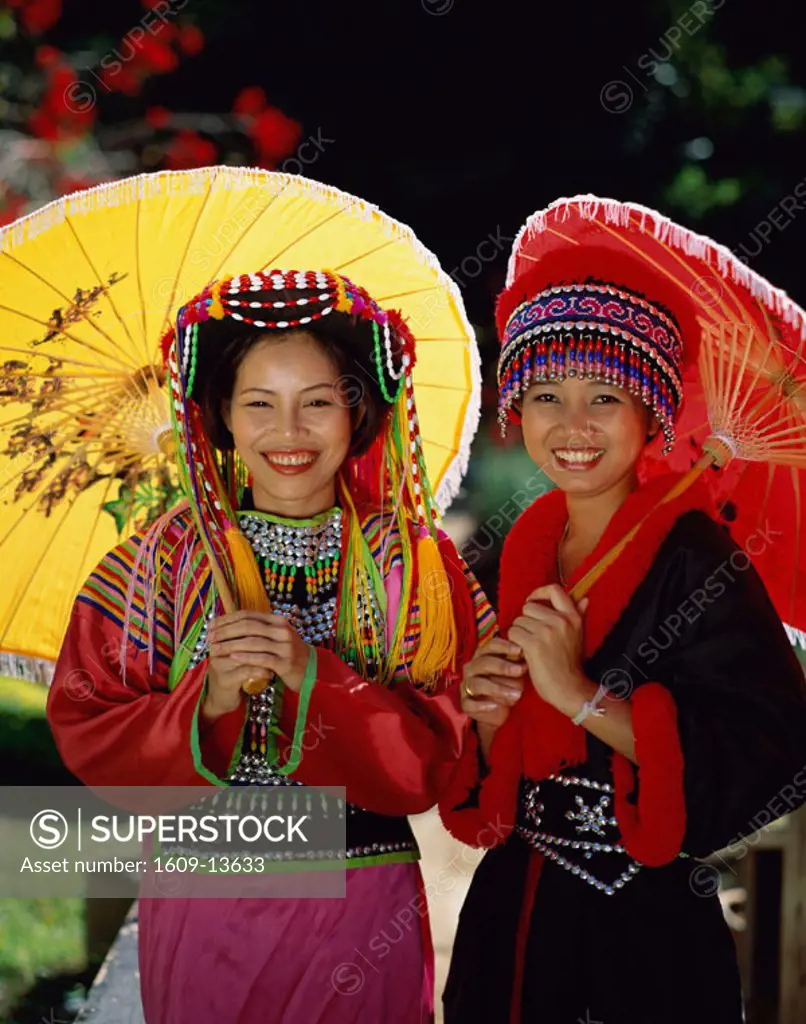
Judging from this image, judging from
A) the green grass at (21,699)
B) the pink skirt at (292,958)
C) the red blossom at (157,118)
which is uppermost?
the red blossom at (157,118)

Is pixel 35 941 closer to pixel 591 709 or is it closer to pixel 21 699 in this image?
pixel 21 699

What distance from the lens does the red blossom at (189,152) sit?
12.5ft

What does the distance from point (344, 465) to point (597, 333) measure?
23.1 inches

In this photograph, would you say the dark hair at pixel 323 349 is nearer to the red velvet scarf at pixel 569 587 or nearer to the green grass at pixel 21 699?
the red velvet scarf at pixel 569 587

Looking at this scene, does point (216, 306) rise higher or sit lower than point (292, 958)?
higher

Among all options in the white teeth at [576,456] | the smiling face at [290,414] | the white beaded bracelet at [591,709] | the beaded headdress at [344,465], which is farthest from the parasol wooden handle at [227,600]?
the white teeth at [576,456]

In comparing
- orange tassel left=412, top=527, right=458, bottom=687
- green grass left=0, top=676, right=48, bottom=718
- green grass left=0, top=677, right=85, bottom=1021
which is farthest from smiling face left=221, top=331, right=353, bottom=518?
green grass left=0, top=676, right=48, bottom=718

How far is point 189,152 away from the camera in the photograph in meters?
3.84

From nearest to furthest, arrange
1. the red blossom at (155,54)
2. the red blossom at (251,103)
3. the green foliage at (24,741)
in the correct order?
the red blossom at (155,54)
the red blossom at (251,103)
the green foliage at (24,741)

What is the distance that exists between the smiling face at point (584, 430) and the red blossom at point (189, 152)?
192 cm

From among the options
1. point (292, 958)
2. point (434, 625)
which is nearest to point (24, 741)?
point (292, 958)

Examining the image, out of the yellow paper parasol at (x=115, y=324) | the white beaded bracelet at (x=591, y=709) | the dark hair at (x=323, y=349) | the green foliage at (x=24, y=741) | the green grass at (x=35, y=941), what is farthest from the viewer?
the green foliage at (x=24, y=741)

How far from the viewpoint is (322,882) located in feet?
7.48

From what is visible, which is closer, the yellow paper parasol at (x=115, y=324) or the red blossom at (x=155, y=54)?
the yellow paper parasol at (x=115, y=324)
